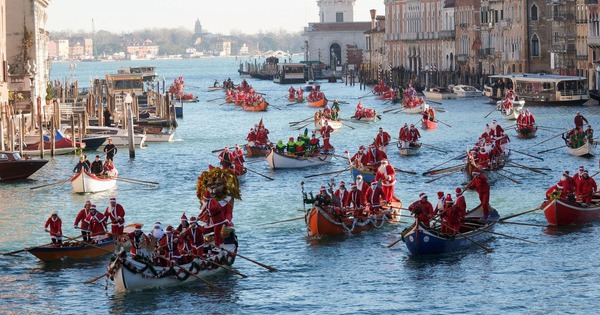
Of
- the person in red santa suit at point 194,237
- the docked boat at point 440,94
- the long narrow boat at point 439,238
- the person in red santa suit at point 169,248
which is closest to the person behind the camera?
the person in red santa suit at point 169,248

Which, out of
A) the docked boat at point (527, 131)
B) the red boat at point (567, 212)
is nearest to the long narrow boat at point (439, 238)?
the red boat at point (567, 212)

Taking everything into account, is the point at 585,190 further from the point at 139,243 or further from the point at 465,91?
the point at 465,91

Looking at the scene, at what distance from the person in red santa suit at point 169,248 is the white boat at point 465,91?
81007 millimetres

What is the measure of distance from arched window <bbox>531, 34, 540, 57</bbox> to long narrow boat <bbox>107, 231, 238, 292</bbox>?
81.3 meters

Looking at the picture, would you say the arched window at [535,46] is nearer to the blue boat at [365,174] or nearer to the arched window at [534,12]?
the arched window at [534,12]

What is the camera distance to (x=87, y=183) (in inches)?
1941

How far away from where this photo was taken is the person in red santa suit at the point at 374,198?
39.1m

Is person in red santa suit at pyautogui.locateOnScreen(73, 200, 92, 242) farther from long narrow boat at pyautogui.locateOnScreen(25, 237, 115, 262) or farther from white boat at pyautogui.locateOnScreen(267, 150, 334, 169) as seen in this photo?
white boat at pyautogui.locateOnScreen(267, 150, 334, 169)

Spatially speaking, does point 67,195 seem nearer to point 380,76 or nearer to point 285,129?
point 285,129

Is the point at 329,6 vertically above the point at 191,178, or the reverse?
the point at 329,6

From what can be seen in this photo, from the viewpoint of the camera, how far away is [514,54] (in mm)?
113812

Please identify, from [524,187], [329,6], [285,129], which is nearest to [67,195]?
[524,187]

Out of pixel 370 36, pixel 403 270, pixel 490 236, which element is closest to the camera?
pixel 403 270

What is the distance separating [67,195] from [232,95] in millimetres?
67391
